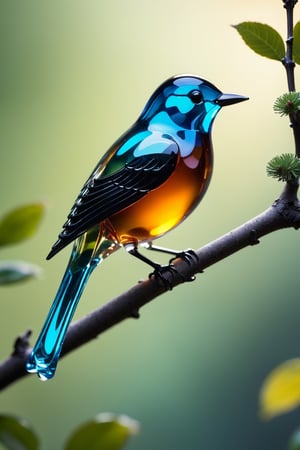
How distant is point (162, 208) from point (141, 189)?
0.02 metres

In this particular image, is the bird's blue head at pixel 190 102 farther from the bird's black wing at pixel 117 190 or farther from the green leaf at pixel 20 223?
the green leaf at pixel 20 223

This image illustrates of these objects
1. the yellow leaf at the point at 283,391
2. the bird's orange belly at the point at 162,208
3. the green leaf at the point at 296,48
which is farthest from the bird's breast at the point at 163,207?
the yellow leaf at the point at 283,391

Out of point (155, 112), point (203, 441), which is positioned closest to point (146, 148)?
point (155, 112)

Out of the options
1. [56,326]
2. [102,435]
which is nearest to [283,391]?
[102,435]

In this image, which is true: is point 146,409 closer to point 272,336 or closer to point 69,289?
point 272,336

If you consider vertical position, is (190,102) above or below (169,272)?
above

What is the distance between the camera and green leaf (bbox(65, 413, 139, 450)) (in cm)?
40

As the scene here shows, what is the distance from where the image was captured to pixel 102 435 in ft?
1.33

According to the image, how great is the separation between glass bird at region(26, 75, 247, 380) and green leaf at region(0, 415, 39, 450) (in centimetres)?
12

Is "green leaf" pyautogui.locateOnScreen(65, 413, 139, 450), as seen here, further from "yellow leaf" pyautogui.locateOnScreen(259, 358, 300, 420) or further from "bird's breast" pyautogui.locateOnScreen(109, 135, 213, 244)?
"bird's breast" pyautogui.locateOnScreen(109, 135, 213, 244)

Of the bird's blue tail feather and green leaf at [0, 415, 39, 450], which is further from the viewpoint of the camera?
the bird's blue tail feather

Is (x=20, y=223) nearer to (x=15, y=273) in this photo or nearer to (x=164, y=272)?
(x=15, y=273)

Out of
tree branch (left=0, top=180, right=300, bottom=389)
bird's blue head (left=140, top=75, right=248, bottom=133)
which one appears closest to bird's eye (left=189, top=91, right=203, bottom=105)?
bird's blue head (left=140, top=75, right=248, bottom=133)

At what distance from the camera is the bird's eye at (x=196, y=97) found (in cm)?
62
